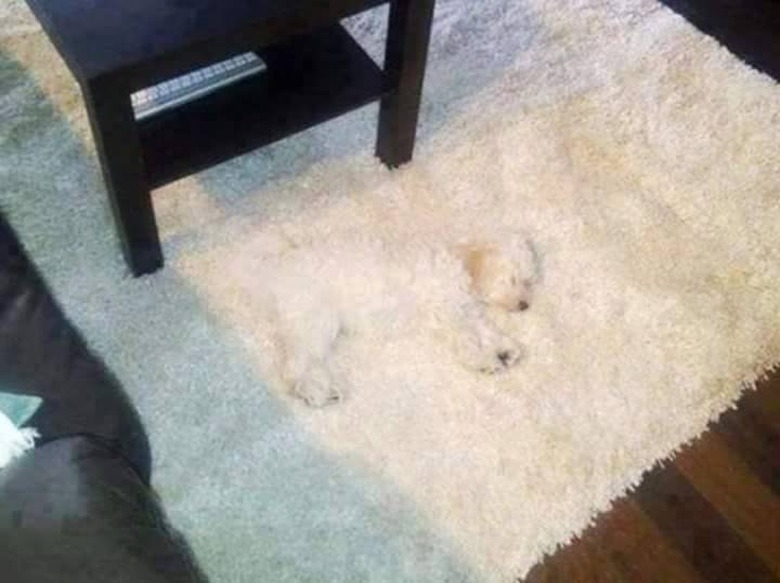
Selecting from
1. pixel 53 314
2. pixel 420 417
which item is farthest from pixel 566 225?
pixel 53 314

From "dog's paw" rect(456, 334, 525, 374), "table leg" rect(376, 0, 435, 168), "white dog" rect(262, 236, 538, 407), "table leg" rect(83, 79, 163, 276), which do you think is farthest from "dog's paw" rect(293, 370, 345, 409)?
"table leg" rect(376, 0, 435, 168)

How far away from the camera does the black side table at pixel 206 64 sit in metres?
1.17

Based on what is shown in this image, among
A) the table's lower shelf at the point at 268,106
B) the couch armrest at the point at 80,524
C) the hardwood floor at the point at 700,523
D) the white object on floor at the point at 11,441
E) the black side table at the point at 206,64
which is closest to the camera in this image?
the couch armrest at the point at 80,524

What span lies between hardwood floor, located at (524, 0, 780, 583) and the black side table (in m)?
0.79

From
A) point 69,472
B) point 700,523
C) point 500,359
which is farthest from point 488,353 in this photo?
point 69,472

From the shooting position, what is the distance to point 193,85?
58.7 inches

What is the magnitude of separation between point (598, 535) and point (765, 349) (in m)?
0.49

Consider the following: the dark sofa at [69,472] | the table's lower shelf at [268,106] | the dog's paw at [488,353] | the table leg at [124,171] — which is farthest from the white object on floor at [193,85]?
the dog's paw at [488,353]

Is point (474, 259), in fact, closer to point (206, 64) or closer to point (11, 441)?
point (206, 64)

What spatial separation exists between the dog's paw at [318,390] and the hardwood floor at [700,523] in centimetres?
41

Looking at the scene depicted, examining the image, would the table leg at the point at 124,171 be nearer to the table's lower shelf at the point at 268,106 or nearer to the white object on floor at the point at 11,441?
the table's lower shelf at the point at 268,106

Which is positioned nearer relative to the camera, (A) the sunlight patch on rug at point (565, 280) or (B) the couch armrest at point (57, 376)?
(B) the couch armrest at point (57, 376)

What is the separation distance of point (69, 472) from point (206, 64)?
646 millimetres

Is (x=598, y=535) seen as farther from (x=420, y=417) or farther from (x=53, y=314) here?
(x=53, y=314)
